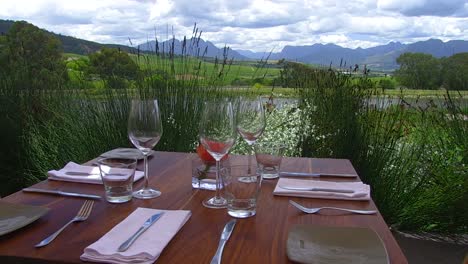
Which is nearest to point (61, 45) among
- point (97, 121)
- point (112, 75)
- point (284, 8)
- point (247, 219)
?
point (112, 75)

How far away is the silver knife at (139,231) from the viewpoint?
3.34 ft

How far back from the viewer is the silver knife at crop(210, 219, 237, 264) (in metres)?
0.97

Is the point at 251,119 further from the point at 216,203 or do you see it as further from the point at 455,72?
the point at 455,72

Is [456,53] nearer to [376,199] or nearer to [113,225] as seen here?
[376,199]

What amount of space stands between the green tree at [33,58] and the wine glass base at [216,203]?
3010 mm

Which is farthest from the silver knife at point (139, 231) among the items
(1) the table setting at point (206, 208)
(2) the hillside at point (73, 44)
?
(2) the hillside at point (73, 44)

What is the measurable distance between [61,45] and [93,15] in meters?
0.79

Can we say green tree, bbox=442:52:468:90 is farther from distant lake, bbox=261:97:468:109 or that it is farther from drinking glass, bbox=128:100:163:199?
drinking glass, bbox=128:100:163:199

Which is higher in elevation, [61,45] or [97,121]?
[61,45]

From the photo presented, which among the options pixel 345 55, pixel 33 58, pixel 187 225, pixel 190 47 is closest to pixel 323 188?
pixel 187 225

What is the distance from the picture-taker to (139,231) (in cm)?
111

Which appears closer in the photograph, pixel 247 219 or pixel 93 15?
pixel 247 219

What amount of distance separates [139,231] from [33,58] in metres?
4.02

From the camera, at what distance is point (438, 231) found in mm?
3131
